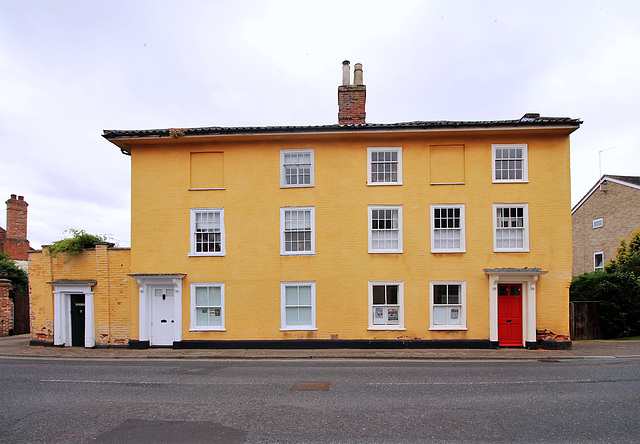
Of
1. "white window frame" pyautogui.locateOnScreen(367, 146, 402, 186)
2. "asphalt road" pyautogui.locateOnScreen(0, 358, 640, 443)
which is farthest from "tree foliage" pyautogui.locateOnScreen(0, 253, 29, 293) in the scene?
"white window frame" pyautogui.locateOnScreen(367, 146, 402, 186)

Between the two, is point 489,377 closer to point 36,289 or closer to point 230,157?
point 230,157

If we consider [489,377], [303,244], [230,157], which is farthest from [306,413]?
[230,157]

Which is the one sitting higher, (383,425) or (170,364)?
(383,425)

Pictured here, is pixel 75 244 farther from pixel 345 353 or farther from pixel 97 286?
pixel 345 353

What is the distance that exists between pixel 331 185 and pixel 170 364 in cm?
874

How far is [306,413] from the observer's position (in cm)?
741

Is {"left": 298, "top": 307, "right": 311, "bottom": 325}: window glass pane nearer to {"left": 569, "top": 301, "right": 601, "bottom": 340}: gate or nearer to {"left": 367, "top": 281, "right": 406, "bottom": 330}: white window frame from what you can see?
{"left": 367, "top": 281, "right": 406, "bottom": 330}: white window frame

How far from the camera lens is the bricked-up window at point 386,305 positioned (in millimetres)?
15773

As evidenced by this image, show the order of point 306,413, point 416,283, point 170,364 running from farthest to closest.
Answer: point 416,283 → point 170,364 → point 306,413

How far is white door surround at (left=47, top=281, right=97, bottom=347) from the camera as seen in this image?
658 inches

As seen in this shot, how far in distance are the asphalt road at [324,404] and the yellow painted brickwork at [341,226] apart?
12.2 ft

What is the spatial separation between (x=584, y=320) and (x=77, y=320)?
73.2ft

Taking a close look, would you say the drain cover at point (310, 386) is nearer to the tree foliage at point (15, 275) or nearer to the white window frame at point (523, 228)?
the white window frame at point (523, 228)

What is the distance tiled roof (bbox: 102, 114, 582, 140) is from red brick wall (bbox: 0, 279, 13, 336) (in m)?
10.5
